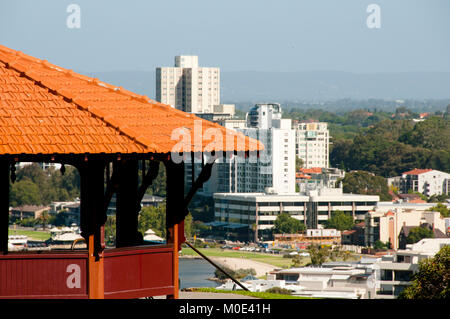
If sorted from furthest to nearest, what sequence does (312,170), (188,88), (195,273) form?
1. (188,88)
2. (312,170)
3. (195,273)

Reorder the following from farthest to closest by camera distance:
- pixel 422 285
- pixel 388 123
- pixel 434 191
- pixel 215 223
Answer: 1. pixel 388 123
2. pixel 434 191
3. pixel 215 223
4. pixel 422 285

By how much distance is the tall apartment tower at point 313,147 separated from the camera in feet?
520

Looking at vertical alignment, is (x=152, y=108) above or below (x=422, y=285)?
above

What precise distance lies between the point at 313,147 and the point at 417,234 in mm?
65817

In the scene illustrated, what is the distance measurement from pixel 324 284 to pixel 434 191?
3074 inches

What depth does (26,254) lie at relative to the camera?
10984 mm

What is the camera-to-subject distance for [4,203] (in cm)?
A: 1177

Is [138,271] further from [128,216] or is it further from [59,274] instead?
[128,216]

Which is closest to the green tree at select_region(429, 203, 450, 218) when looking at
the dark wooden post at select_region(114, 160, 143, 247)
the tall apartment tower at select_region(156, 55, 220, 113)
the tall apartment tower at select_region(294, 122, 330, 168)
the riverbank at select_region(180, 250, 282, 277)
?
the riverbank at select_region(180, 250, 282, 277)

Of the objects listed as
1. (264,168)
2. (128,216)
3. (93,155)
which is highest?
(264,168)

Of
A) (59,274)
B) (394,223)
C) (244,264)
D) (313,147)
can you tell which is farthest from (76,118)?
(313,147)
